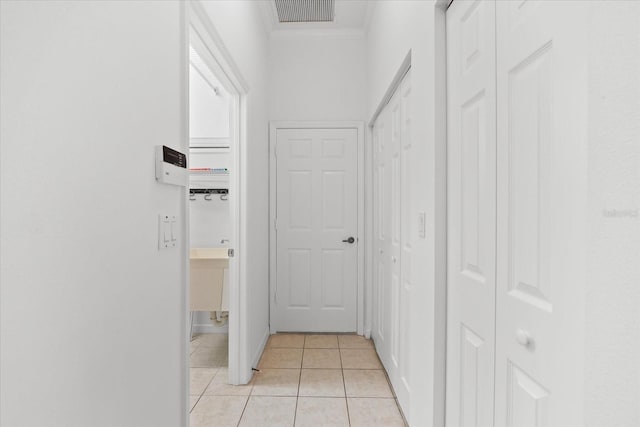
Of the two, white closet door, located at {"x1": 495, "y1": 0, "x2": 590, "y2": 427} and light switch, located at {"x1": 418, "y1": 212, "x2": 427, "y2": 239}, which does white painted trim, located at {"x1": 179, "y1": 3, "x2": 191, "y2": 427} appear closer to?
light switch, located at {"x1": 418, "y1": 212, "x2": 427, "y2": 239}

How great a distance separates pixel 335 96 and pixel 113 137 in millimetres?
2753

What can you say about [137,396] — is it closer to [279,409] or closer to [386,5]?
[279,409]

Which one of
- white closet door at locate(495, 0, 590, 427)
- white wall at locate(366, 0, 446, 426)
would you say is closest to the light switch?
white wall at locate(366, 0, 446, 426)

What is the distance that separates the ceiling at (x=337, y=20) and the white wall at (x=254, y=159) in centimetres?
13

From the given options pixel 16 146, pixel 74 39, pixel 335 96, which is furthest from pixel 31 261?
pixel 335 96

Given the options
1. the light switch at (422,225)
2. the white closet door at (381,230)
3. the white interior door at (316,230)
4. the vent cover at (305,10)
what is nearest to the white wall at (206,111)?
the white interior door at (316,230)

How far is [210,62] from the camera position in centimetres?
195

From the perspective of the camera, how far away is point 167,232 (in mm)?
1252

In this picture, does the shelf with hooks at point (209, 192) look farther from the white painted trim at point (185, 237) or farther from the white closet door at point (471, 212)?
the white closet door at point (471, 212)

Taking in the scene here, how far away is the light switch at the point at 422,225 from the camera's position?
153cm

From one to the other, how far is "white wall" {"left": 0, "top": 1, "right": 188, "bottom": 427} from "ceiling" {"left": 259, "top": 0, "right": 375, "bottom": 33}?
2.04 metres

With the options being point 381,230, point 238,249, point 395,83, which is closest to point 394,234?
point 381,230

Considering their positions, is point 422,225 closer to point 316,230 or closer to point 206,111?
point 316,230

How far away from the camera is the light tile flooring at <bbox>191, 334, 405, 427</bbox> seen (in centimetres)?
205
